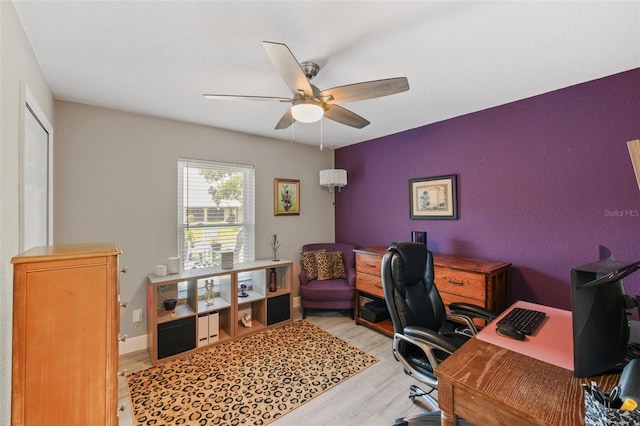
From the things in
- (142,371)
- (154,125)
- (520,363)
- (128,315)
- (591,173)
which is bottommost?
(142,371)

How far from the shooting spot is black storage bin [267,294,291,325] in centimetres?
338

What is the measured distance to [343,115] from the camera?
2.13 m

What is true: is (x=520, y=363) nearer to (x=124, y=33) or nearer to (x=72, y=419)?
(x=72, y=419)

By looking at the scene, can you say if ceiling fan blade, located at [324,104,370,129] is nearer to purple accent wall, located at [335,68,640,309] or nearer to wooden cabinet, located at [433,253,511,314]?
purple accent wall, located at [335,68,640,309]

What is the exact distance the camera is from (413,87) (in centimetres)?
233

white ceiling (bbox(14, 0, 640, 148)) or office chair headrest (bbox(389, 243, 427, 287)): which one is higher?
white ceiling (bbox(14, 0, 640, 148))

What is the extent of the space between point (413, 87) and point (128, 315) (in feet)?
11.9

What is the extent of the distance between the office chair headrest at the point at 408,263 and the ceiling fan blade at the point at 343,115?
1.06 metres

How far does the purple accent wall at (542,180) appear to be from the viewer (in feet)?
6.91

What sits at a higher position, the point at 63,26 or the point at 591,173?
the point at 63,26

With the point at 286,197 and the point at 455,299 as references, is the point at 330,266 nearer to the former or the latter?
the point at 286,197

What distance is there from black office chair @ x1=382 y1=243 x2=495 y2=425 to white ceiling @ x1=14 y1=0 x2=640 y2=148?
136 centimetres

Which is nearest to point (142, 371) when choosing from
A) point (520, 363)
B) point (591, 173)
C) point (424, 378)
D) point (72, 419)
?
point (72, 419)

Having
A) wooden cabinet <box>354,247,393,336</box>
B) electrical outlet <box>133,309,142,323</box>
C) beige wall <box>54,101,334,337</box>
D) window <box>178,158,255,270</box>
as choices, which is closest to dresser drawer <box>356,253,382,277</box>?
wooden cabinet <box>354,247,393,336</box>
